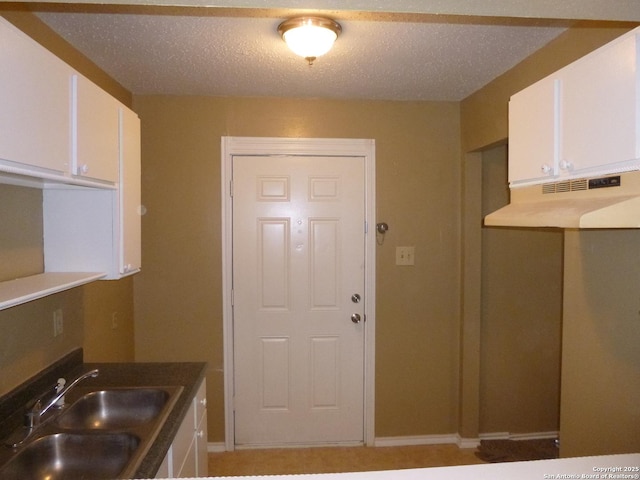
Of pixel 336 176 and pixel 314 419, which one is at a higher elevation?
pixel 336 176

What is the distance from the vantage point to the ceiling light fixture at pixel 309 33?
6.31 ft

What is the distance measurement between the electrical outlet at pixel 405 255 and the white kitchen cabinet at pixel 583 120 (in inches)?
56.7

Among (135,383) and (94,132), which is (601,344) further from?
(94,132)

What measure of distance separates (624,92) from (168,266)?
274cm

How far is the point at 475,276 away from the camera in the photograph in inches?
126

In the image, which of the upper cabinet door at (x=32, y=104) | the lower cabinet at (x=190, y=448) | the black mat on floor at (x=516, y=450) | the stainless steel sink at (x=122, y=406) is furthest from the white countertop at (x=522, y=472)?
the black mat on floor at (x=516, y=450)

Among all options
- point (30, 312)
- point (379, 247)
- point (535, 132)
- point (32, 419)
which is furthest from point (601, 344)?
point (30, 312)

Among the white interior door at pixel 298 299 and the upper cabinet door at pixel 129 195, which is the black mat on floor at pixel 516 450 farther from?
the upper cabinet door at pixel 129 195

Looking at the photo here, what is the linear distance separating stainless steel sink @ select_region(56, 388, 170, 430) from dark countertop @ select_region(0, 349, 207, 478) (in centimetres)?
6

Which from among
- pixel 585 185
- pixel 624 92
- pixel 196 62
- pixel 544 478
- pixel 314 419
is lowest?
pixel 314 419

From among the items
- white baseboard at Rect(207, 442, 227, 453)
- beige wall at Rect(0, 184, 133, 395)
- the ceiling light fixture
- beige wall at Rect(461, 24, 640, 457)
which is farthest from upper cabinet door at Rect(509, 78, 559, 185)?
white baseboard at Rect(207, 442, 227, 453)

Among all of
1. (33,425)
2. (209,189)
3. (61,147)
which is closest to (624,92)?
(61,147)

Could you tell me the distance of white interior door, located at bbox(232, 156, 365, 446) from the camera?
316 cm

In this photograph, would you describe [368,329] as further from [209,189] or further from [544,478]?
[544,478]
